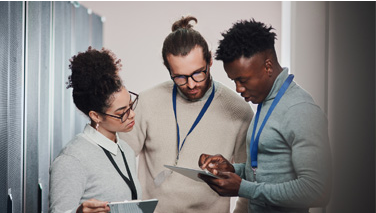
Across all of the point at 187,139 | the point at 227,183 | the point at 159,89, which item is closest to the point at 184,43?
the point at 159,89

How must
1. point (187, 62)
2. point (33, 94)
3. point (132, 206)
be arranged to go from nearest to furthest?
point (132, 206)
point (187, 62)
point (33, 94)

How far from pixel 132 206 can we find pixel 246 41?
676 mm

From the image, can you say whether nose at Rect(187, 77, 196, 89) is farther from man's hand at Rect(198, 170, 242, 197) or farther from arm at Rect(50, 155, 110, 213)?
arm at Rect(50, 155, 110, 213)

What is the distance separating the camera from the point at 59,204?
1.27 metres

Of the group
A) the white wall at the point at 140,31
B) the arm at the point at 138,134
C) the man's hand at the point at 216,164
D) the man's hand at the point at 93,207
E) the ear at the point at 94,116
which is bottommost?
the man's hand at the point at 93,207

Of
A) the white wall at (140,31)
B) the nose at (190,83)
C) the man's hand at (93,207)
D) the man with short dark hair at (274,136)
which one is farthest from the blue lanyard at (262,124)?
the white wall at (140,31)

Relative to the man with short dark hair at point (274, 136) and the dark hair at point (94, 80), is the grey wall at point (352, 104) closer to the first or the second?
the man with short dark hair at point (274, 136)

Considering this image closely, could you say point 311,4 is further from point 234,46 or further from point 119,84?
point 119,84

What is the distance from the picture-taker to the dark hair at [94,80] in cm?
146

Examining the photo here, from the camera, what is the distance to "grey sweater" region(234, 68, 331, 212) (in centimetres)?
123

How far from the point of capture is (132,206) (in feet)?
3.93

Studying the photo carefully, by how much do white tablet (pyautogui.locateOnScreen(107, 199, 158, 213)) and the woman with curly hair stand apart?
0.54 feet

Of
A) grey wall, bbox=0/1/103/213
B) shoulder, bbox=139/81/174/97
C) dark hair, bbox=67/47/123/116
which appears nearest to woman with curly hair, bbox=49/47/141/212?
dark hair, bbox=67/47/123/116

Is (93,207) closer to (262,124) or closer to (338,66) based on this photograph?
(262,124)
